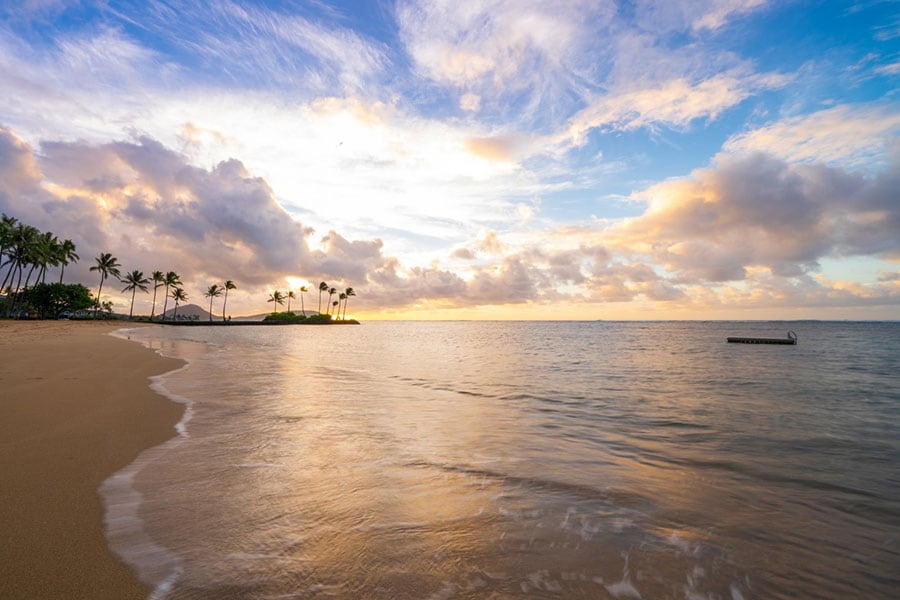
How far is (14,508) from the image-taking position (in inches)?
168

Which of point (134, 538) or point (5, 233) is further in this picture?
point (5, 233)

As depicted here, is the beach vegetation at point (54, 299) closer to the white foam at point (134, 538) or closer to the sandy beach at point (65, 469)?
the sandy beach at point (65, 469)

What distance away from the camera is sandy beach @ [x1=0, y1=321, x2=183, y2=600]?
3.21m

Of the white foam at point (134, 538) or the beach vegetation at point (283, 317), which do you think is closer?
the white foam at point (134, 538)

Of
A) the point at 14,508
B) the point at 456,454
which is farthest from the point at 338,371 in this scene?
the point at 14,508

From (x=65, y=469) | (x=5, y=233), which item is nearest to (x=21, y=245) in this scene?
(x=5, y=233)

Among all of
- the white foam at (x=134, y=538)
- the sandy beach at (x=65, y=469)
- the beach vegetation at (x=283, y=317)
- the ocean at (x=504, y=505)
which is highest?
the beach vegetation at (x=283, y=317)

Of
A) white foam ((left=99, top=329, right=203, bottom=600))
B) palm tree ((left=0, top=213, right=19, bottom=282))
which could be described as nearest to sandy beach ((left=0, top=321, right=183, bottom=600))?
white foam ((left=99, top=329, right=203, bottom=600))

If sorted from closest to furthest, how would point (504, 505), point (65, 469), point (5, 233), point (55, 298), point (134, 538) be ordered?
point (134, 538) < point (504, 505) < point (65, 469) < point (5, 233) < point (55, 298)

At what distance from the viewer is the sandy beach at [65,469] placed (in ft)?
10.5

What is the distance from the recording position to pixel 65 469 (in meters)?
5.48

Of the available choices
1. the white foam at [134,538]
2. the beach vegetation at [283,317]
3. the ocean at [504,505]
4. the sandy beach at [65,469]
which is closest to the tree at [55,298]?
the beach vegetation at [283,317]

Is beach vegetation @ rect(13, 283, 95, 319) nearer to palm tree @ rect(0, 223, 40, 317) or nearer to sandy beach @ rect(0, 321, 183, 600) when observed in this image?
palm tree @ rect(0, 223, 40, 317)

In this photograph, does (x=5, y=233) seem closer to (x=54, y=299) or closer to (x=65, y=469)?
(x=54, y=299)
